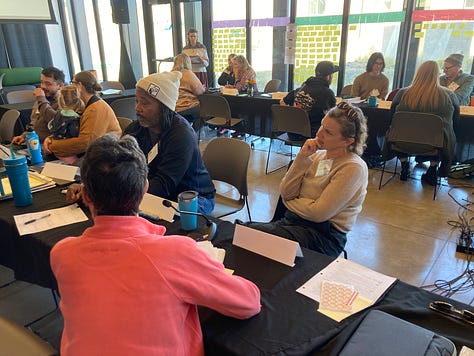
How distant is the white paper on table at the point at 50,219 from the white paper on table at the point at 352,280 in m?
1.01

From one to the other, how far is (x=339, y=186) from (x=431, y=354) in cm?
92

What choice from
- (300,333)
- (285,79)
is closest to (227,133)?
(285,79)

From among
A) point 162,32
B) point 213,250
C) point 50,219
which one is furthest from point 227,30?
point 213,250

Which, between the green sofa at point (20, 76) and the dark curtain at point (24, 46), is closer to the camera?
the green sofa at point (20, 76)

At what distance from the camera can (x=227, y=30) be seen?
22.1 feet

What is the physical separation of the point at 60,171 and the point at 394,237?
2.31 metres

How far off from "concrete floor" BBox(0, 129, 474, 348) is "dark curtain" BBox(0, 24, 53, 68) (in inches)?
265

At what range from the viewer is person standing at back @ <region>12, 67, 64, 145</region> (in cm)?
283

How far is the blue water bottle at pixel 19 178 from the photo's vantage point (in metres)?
1.62

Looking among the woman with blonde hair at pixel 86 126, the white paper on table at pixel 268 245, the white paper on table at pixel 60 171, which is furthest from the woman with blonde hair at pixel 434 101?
the white paper on table at pixel 60 171

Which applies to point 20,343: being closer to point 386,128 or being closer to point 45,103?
point 45,103

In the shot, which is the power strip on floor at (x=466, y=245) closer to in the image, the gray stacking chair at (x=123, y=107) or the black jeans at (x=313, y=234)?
the black jeans at (x=313, y=234)

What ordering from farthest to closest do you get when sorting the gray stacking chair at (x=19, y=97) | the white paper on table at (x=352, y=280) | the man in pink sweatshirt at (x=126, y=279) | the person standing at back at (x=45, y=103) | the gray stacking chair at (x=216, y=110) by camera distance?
the gray stacking chair at (x=19, y=97) → the gray stacking chair at (x=216, y=110) → the person standing at back at (x=45, y=103) → the white paper on table at (x=352, y=280) → the man in pink sweatshirt at (x=126, y=279)

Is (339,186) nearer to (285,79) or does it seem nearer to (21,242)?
(21,242)
